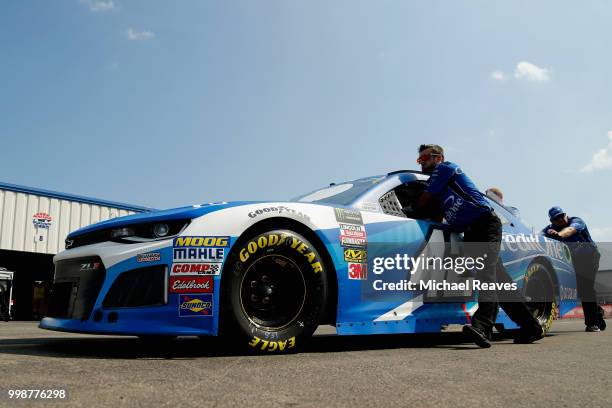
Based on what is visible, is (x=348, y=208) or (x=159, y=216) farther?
(x=348, y=208)

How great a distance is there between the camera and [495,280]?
14.2ft

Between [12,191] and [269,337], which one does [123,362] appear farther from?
[12,191]

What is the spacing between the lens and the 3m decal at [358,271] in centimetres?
363

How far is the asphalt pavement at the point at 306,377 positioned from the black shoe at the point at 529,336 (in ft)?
2.94

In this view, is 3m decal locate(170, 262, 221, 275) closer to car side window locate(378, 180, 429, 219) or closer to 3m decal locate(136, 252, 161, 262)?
3m decal locate(136, 252, 161, 262)

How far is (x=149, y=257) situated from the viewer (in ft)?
10.1

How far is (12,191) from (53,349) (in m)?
13.3

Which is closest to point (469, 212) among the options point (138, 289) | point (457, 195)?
point (457, 195)

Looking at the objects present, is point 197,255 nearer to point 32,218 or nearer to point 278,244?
point 278,244

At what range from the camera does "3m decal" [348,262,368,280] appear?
11.9ft

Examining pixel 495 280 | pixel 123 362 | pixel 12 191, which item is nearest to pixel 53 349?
pixel 123 362

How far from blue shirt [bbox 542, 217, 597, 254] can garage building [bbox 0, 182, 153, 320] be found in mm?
13396

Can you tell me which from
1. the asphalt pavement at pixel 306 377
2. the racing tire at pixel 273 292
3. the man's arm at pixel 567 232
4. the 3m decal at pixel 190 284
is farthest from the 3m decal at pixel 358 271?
the man's arm at pixel 567 232

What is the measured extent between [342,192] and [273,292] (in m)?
1.35
